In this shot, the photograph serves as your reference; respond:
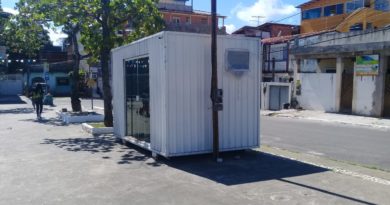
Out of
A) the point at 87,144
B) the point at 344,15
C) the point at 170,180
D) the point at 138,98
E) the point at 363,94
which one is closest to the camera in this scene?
the point at 170,180

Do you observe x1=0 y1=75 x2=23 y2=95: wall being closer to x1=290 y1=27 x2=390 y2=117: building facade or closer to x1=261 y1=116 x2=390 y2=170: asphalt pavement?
x1=290 y1=27 x2=390 y2=117: building facade

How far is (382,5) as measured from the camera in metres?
34.9

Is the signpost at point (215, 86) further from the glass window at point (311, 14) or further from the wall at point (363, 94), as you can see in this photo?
the glass window at point (311, 14)

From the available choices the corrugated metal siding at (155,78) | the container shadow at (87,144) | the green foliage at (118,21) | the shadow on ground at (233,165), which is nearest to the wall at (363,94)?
the green foliage at (118,21)

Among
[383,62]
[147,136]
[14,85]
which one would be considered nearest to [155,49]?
[147,136]

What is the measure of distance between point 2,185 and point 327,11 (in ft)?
122

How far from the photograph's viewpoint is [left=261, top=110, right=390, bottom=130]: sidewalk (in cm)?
1797

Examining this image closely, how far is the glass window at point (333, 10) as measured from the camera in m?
37.3

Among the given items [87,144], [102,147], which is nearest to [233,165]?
[102,147]

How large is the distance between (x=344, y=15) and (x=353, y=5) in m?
1.15

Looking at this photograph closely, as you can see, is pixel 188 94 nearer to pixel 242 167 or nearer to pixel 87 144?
pixel 242 167

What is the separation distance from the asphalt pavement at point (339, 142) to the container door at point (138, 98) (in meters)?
3.90

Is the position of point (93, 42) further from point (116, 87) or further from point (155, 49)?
point (155, 49)

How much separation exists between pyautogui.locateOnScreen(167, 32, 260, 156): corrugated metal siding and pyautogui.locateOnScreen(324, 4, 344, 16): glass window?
3141cm
